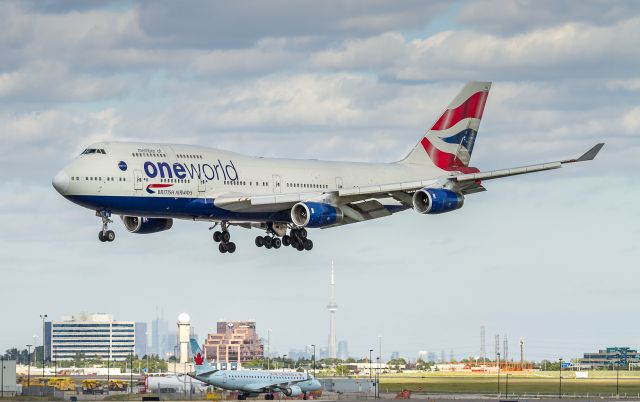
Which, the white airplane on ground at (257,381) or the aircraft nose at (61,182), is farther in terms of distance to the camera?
the white airplane on ground at (257,381)

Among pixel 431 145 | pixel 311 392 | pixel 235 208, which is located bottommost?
pixel 311 392

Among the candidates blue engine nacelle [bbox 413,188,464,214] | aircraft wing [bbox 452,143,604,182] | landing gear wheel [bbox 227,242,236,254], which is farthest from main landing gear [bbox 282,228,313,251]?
aircraft wing [bbox 452,143,604,182]

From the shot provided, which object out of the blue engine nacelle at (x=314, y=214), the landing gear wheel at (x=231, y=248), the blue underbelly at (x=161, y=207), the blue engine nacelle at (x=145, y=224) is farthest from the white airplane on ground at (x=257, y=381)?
the blue underbelly at (x=161, y=207)

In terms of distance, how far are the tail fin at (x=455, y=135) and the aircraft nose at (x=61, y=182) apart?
36712mm

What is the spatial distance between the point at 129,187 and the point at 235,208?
31.3 feet

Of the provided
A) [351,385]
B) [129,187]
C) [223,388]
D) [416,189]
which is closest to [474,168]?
[416,189]

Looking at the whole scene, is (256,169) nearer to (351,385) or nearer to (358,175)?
(358,175)

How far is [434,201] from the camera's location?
325 feet

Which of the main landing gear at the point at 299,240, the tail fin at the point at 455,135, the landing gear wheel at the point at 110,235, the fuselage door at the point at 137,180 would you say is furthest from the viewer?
the tail fin at the point at 455,135

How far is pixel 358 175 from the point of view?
363 feet

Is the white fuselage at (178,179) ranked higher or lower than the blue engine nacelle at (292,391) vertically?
higher

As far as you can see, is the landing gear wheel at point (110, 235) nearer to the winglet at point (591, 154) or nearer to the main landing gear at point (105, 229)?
the main landing gear at point (105, 229)

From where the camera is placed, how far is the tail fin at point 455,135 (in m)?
118

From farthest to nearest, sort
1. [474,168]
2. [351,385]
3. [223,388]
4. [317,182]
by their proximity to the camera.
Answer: [351,385], [223,388], [474,168], [317,182]
